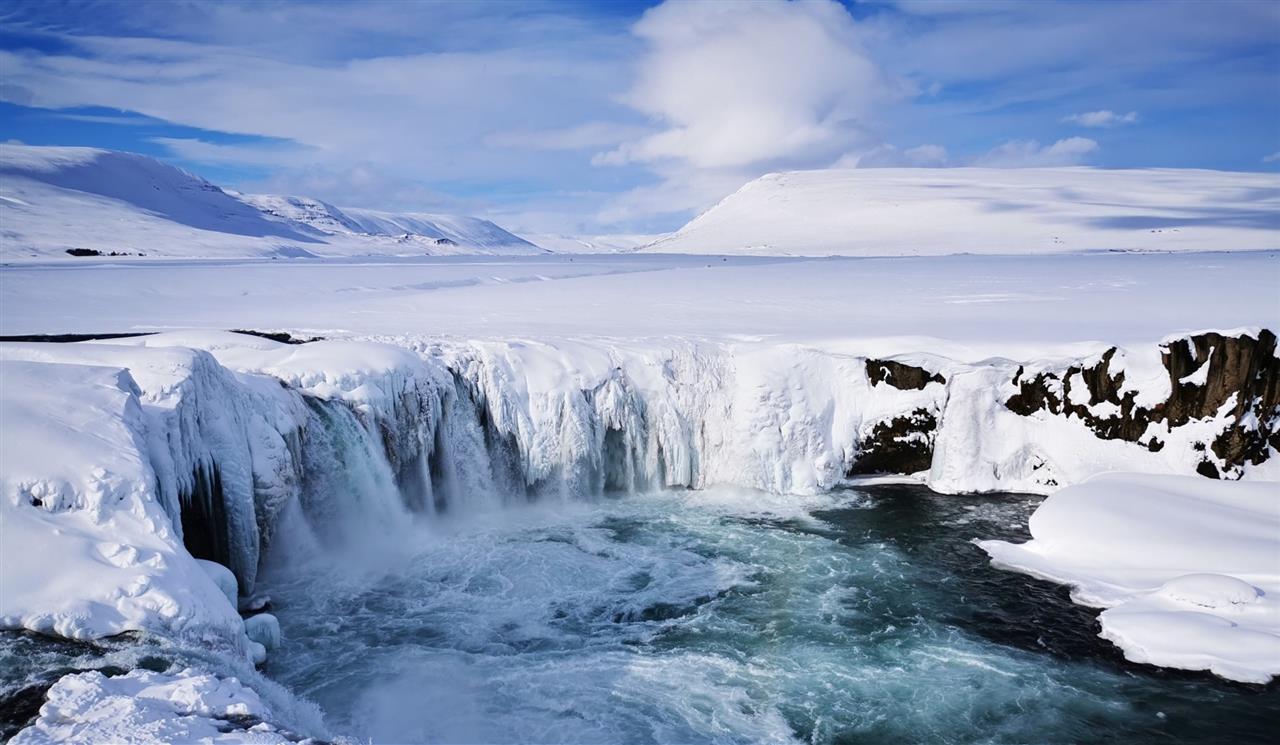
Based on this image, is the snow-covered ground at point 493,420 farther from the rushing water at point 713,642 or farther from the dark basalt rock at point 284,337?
the rushing water at point 713,642

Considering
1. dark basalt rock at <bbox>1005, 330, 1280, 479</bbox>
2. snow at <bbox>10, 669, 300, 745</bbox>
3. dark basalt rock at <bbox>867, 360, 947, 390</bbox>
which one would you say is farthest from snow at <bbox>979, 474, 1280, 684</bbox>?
snow at <bbox>10, 669, 300, 745</bbox>

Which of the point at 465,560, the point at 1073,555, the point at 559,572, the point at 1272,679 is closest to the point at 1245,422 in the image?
the point at 1073,555

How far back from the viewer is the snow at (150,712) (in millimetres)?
5527

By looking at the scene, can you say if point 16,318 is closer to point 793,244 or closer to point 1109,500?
point 1109,500

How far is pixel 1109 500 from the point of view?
1468cm

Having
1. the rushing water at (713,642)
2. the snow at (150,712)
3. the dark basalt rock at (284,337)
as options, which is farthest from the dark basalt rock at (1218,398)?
the dark basalt rock at (284,337)

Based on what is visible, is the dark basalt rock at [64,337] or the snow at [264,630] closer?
the snow at [264,630]

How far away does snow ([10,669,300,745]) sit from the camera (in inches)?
218

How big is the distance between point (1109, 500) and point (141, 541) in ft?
49.5

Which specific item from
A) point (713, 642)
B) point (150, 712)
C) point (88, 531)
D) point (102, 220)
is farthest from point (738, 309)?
point (102, 220)

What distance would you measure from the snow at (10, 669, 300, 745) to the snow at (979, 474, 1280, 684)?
10.8 m

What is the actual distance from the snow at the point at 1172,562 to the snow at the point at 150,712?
35.4ft

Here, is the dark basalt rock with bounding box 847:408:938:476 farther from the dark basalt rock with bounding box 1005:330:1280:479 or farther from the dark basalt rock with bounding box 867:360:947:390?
the dark basalt rock with bounding box 1005:330:1280:479

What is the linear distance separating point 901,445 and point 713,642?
361 inches
